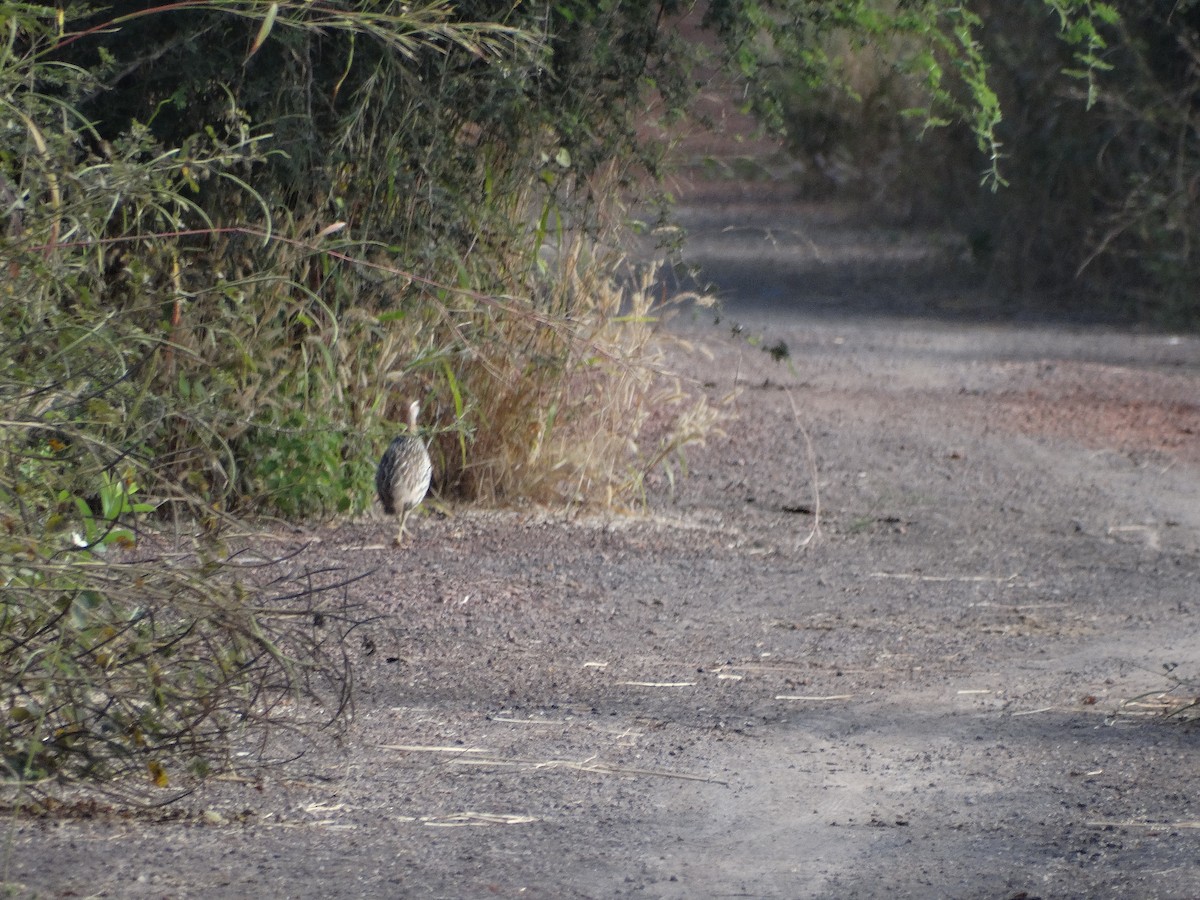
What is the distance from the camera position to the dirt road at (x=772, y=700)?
361cm

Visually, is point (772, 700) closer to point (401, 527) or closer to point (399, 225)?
point (401, 527)

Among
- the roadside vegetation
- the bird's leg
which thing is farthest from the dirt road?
the roadside vegetation

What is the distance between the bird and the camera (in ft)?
21.9

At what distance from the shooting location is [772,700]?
201 inches

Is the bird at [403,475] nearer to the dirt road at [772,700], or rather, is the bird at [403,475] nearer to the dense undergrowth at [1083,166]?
the dirt road at [772,700]

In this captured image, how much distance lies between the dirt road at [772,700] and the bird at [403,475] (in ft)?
0.77

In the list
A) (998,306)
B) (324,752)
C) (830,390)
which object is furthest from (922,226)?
(324,752)

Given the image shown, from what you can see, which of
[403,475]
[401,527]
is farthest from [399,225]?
[401,527]

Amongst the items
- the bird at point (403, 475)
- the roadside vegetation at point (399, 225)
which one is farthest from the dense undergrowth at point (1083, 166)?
the bird at point (403, 475)

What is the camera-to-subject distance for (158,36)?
6.79m

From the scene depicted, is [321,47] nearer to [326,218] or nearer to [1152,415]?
[326,218]

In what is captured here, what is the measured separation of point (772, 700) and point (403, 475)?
2177 mm

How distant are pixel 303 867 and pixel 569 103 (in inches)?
187

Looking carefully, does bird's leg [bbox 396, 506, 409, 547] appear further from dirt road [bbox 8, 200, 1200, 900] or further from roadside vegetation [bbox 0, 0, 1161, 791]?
roadside vegetation [bbox 0, 0, 1161, 791]
